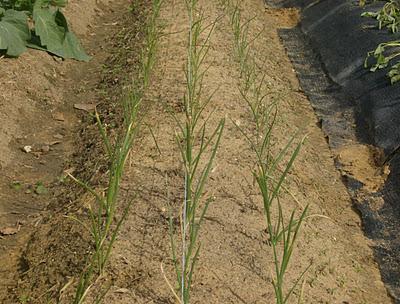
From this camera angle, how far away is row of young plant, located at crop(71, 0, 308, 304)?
2367 millimetres

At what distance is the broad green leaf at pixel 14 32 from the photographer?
4.31m

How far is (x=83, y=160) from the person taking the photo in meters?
3.65

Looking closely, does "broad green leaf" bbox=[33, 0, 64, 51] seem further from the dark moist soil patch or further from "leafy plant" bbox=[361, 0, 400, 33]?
"leafy plant" bbox=[361, 0, 400, 33]

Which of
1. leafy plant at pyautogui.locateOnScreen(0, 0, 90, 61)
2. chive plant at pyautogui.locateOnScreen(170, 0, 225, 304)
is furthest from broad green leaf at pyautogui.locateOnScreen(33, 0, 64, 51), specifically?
chive plant at pyautogui.locateOnScreen(170, 0, 225, 304)

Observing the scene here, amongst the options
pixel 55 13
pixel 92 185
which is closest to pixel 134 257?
pixel 92 185

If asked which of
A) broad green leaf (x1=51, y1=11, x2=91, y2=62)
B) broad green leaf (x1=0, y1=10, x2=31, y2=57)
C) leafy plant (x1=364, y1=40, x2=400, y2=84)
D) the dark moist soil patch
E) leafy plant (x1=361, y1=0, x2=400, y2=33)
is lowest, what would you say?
the dark moist soil patch

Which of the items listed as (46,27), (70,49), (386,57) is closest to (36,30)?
(46,27)

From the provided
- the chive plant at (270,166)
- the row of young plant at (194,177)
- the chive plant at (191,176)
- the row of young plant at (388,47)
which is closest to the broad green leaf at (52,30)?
the row of young plant at (194,177)

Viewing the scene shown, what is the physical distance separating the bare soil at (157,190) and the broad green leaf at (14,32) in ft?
0.32

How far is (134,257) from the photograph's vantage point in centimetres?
267

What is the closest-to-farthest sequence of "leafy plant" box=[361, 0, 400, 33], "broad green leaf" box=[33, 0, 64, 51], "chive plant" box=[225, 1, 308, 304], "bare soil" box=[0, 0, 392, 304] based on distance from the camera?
"chive plant" box=[225, 1, 308, 304] < "bare soil" box=[0, 0, 392, 304] < "broad green leaf" box=[33, 0, 64, 51] < "leafy plant" box=[361, 0, 400, 33]

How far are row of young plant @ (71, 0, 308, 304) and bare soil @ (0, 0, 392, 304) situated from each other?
0.05m

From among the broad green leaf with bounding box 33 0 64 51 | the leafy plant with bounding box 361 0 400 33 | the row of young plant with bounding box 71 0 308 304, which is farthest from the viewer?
the leafy plant with bounding box 361 0 400 33

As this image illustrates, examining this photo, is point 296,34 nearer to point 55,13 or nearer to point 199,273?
point 55,13
